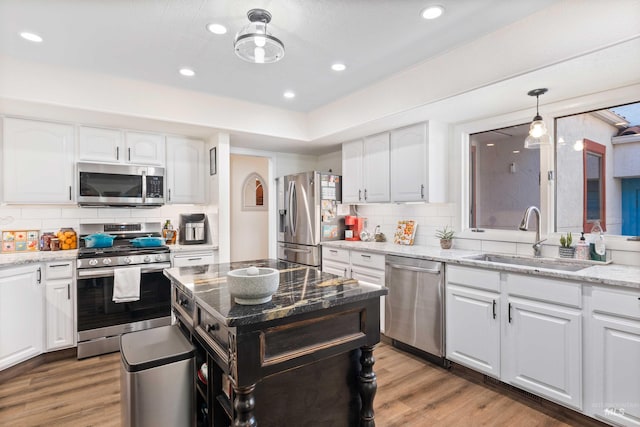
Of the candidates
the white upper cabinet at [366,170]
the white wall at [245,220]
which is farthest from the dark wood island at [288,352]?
the white wall at [245,220]

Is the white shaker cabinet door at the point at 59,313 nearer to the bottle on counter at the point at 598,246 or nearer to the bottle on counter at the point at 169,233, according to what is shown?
the bottle on counter at the point at 169,233

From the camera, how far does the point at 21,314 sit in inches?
109

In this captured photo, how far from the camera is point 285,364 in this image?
1.37 m

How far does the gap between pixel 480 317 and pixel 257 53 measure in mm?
2425

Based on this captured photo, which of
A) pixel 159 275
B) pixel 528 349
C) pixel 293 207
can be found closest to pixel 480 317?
pixel 528 349

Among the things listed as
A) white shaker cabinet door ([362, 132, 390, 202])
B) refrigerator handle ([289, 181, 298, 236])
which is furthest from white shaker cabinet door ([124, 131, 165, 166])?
white shaker cabinet door ([362, 132, 390, 202])

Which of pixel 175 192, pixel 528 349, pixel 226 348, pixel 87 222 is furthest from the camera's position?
pixel 175 192

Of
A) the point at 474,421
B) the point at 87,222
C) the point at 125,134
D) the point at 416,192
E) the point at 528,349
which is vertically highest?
the point at 125,134

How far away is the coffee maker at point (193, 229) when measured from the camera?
3.96 meters

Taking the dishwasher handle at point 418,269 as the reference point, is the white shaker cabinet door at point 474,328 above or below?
below

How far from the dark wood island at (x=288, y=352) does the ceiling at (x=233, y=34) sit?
1.65 metres

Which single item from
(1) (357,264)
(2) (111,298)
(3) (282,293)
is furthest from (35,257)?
(1) (357,264)

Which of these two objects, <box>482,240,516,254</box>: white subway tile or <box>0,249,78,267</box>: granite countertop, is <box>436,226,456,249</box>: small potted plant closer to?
<box>482,240,516,254</box>: white subway tile

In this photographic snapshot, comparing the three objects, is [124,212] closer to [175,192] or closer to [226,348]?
[175,192]
